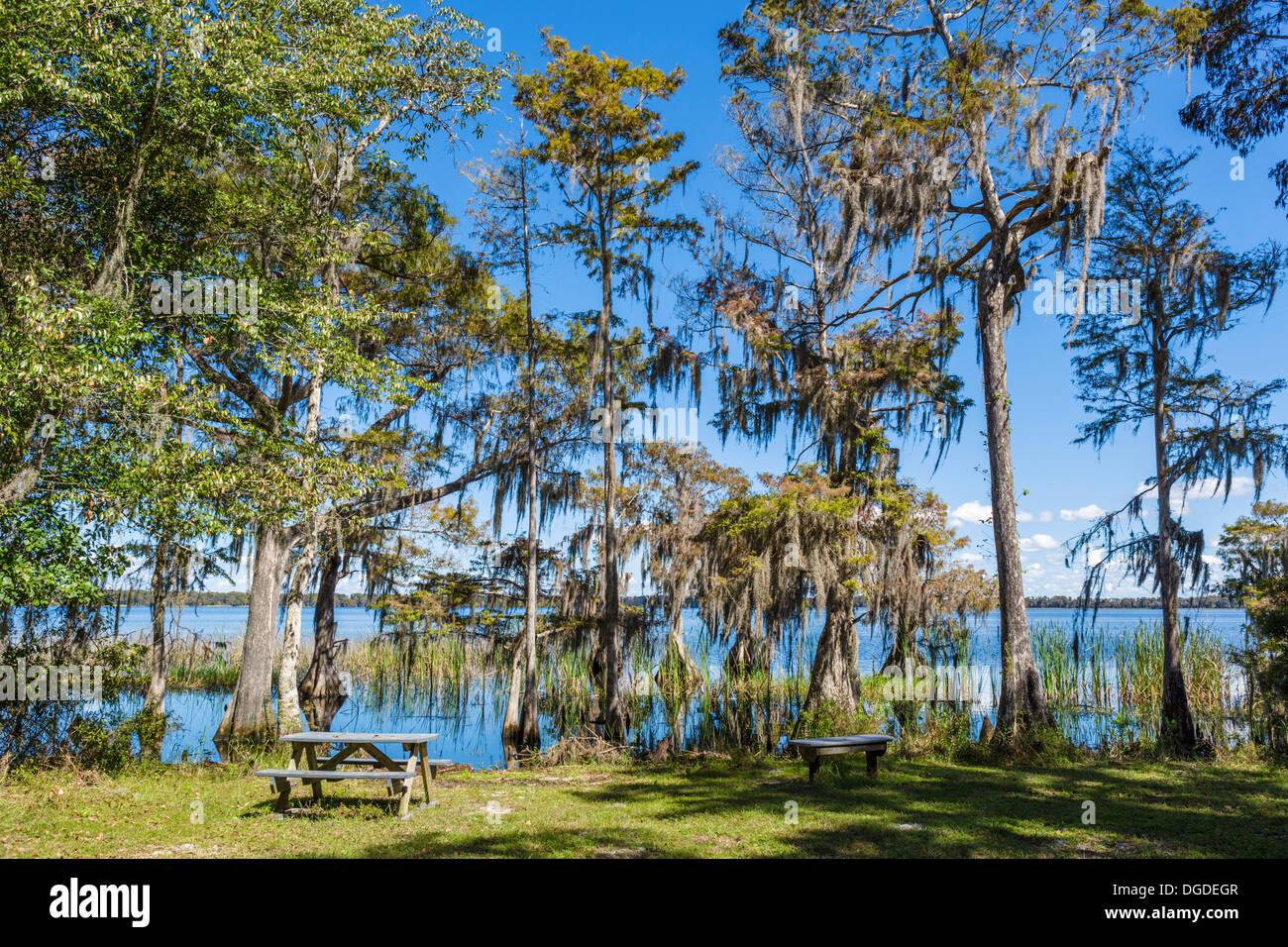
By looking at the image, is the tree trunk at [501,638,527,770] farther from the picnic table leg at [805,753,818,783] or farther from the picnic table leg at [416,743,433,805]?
the picnic table leg at [805,753,818,783]

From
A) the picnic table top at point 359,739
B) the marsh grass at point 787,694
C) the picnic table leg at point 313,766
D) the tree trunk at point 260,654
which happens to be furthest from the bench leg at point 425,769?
the tree trunk at point 260,654

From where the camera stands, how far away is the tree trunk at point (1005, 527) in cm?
1061

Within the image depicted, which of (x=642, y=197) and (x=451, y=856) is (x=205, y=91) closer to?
(x=642, y=197)

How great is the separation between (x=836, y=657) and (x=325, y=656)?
38.3ft

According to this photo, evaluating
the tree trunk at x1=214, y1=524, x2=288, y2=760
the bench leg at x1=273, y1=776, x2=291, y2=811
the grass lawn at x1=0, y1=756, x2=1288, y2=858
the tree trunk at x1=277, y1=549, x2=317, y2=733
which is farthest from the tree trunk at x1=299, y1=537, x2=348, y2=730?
the bench leg at x1=273, y1=776, x2=291, y2=811

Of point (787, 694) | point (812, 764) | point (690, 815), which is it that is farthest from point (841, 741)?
point (787, 694)

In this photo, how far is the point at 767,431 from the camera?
15.6 m

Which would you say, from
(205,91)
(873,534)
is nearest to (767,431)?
(873,534)

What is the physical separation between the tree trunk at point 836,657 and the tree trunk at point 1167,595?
4.66 metres

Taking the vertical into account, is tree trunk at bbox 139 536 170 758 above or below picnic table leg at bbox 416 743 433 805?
above

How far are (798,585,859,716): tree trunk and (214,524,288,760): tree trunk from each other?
902cm

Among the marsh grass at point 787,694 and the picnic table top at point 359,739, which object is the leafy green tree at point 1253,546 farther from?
the picnic table top at point 359,739

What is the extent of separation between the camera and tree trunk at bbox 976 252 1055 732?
10609mm

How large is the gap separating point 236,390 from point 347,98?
5396 mm
